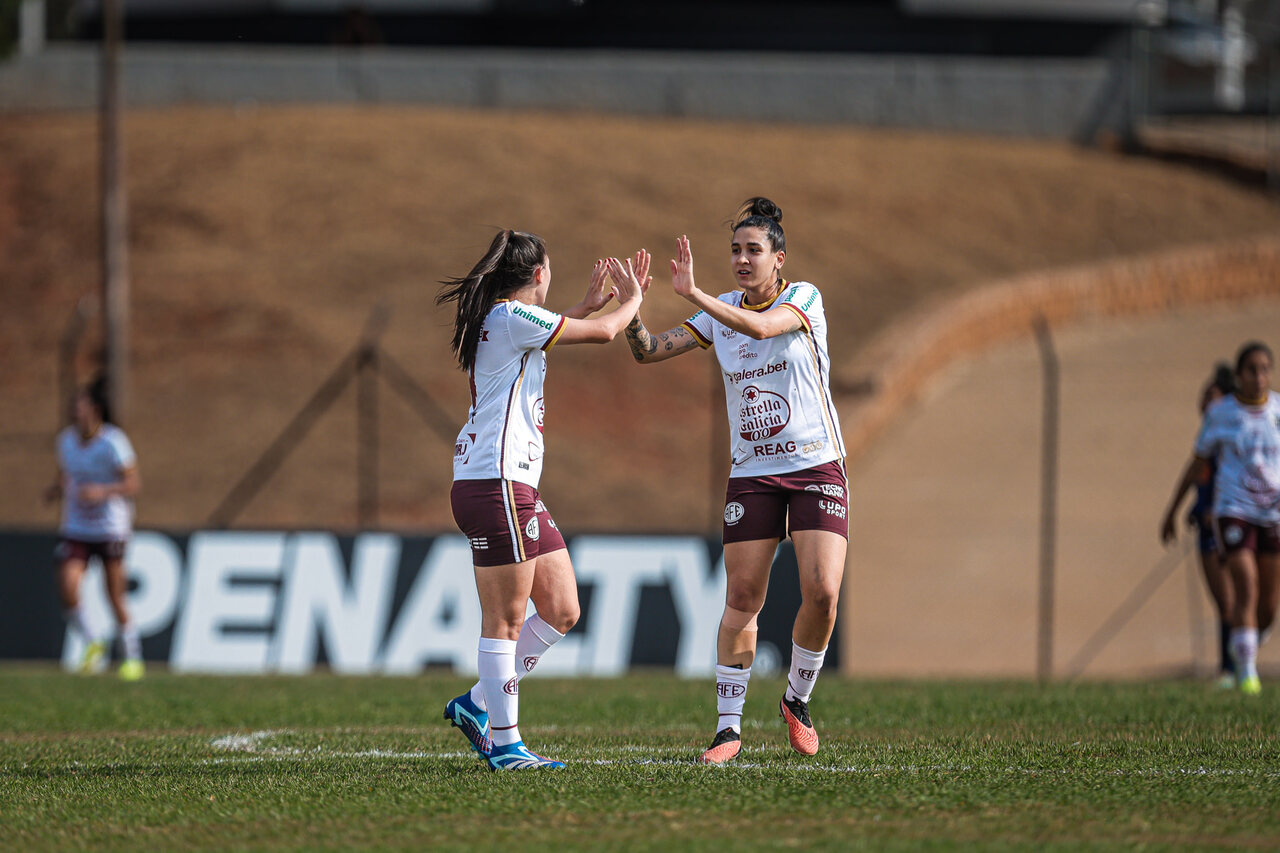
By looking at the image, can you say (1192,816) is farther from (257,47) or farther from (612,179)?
(257,47)

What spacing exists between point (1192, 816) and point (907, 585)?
13627mm

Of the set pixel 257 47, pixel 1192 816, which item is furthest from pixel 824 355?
pixel 257 47

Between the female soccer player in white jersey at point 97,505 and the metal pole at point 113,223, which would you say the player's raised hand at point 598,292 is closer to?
the female soccer player in white jersey at point 97,505

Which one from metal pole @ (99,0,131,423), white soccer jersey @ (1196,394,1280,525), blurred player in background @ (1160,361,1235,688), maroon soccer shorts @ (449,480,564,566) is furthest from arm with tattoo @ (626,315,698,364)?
metal pole @ (99,0,131,423)

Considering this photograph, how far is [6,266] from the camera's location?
28.6 m

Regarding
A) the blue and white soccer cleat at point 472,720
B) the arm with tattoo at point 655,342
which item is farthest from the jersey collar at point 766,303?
the blue and white soccer cleat at point 472,720

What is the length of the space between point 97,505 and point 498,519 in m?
8.31

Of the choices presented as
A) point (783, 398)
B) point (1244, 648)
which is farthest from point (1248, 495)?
point (783, 398)

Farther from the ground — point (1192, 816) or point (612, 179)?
point (612, 179)

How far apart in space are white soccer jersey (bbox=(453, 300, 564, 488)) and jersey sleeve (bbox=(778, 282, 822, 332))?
3.76ft

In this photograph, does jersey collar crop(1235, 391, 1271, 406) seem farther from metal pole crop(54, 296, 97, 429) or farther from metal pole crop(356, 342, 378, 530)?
metal pole crop(54, 296, 97, 429)

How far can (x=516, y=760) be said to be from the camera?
6.54 m

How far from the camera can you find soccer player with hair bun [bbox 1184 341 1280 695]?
36.8 feet

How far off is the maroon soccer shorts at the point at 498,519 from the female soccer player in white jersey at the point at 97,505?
7929 millimetres
